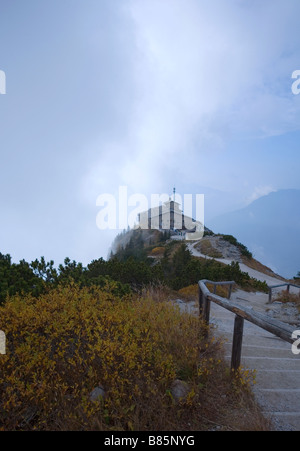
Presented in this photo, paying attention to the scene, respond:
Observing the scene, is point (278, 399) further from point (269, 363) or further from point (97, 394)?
point (97, 394)

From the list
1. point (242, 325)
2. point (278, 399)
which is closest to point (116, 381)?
point (242, 325)

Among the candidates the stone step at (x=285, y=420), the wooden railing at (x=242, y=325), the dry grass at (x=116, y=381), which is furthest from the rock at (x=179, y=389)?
→ the stone step at (x=285, y=420)

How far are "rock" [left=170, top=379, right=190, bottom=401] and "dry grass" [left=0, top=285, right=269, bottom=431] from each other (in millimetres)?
52

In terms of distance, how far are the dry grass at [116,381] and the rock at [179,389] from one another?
5cm

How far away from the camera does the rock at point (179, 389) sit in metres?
3.37

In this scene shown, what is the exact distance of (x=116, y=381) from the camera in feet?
11.5

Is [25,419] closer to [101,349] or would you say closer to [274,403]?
[101,349]

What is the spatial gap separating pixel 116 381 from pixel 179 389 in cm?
78

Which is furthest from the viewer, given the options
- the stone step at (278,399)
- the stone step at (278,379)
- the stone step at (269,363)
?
the stone step at (269,363)

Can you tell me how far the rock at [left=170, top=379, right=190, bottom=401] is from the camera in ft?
11.1

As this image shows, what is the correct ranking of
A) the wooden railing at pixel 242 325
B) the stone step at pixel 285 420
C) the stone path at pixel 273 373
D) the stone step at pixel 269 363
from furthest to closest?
the stone step at pixel 269 363, the stone path at pixel 273 373, the stone step at pixel 285 420, the wooden railing at pixel 242 325

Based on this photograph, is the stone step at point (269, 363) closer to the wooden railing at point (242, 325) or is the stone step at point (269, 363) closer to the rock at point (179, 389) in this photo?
the wooden railing at point (242, 325)
